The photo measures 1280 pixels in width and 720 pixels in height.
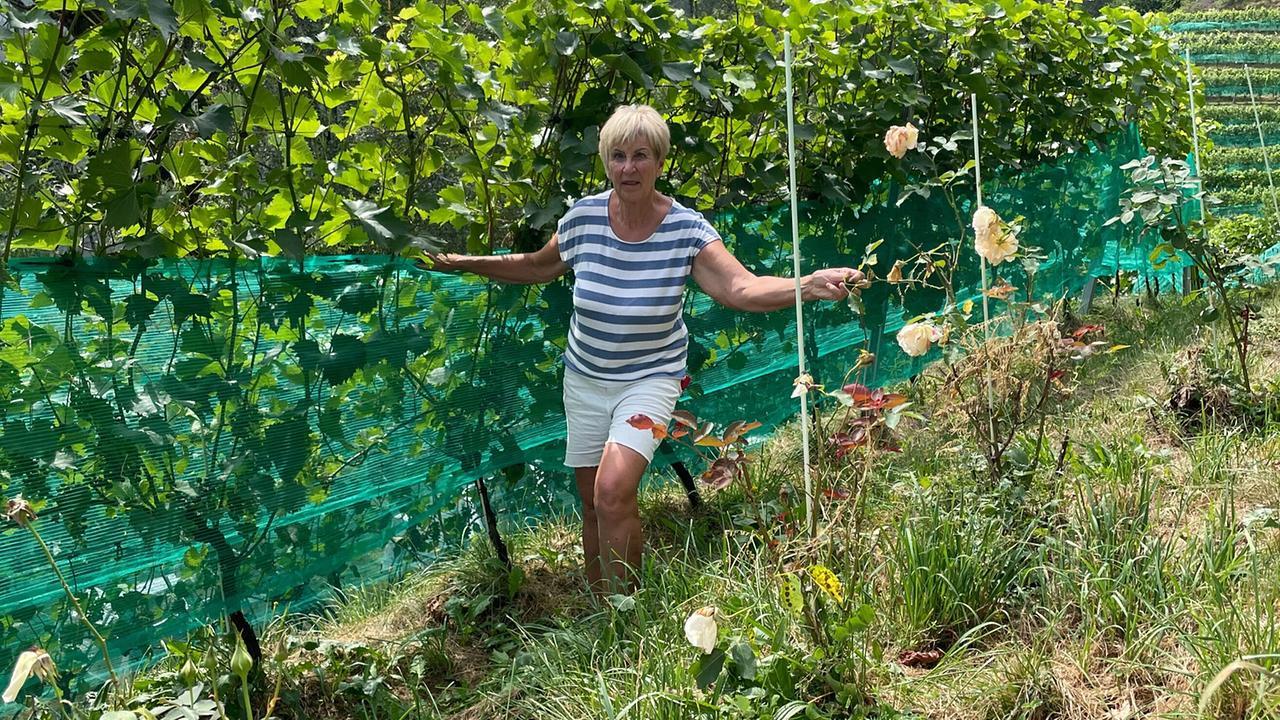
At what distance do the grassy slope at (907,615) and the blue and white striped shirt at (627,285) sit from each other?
48 cm

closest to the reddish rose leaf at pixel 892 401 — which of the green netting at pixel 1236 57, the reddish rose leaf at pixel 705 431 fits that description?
the reddish rose leaf at pixel 705 431

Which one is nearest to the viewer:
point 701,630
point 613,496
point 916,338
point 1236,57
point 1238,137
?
point 701,630

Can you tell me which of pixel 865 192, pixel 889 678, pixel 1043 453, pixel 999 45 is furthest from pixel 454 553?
pixel 999 45

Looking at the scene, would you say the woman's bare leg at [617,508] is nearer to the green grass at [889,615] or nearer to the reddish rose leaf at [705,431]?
the green grass at [889,615]

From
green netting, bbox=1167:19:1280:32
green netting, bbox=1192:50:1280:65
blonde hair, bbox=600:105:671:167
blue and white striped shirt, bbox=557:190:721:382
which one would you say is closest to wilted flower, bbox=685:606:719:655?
blue and white striped shirt, bbox=557:190:721:382

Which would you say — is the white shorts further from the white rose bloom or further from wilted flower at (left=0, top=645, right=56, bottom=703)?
wilted flower at (left=0, top=645, right=56, bottom=703)

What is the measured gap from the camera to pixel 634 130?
2666mm

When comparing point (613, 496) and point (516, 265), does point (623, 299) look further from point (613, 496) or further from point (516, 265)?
point (613, 496)

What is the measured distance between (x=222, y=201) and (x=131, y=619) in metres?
0.97

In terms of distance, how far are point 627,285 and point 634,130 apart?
0.40m

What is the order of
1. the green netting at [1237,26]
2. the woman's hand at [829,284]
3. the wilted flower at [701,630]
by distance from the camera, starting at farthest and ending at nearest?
the green netting at [1237,26]
the woman's hand at [829,284]
the wilted flower at [701,630]

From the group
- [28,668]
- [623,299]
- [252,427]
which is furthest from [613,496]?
[28,668]

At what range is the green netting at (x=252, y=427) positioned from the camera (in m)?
2.12

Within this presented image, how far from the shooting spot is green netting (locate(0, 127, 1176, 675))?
2123mm
